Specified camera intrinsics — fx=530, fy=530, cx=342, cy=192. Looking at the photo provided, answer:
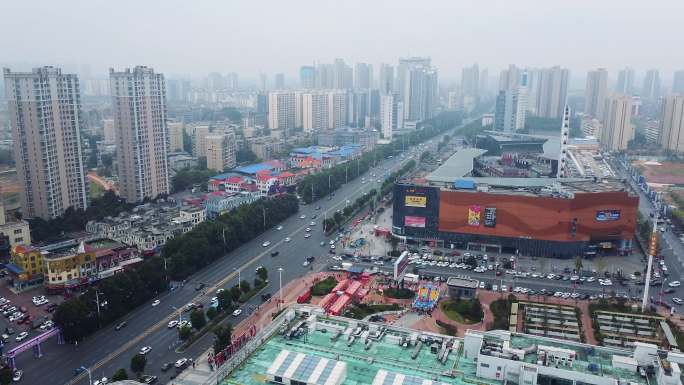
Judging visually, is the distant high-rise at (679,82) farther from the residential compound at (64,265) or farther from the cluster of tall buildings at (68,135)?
the residential compound at (64,265)

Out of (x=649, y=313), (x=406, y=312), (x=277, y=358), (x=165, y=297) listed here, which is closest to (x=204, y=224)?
(x=165, y=297)

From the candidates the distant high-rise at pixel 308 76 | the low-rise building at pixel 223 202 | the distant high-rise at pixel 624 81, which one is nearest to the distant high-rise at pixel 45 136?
the low-rise building at pixel 223 202

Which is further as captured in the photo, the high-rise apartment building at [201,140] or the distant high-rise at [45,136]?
the high-rise apartment building at [201,140]

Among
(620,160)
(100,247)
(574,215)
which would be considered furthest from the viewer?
(620,160)

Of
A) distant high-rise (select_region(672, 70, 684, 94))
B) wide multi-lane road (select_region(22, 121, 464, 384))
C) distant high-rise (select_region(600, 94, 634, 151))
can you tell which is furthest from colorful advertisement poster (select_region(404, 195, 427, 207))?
distant high-rise (select_region(672, 70, 684, 94))

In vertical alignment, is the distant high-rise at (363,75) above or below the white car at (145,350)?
above

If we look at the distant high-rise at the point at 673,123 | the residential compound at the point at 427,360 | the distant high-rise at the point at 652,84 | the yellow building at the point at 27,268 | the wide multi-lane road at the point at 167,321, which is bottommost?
the wide multi-lane road at the point at 167,321

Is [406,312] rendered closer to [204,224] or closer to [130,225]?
[204,224]
